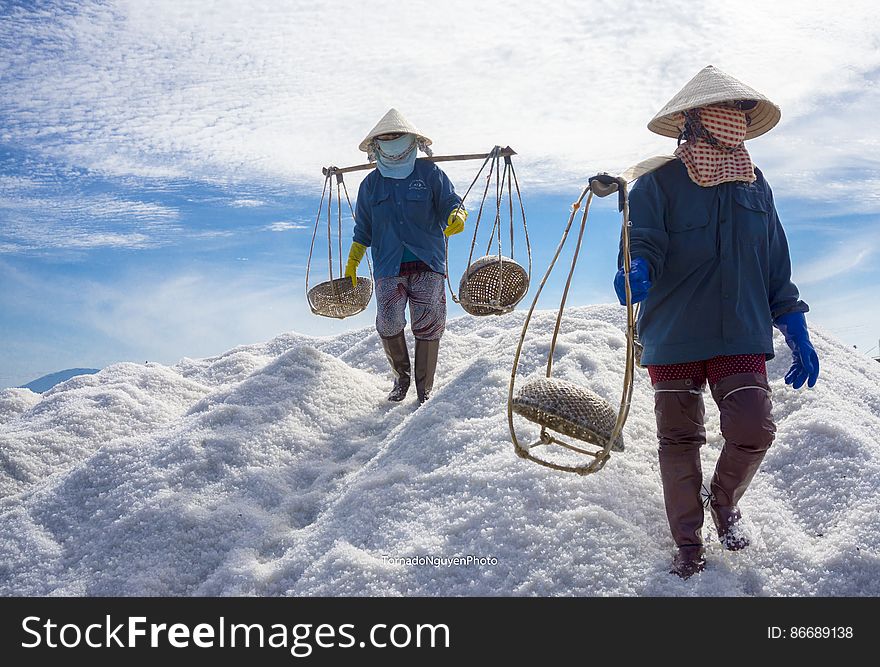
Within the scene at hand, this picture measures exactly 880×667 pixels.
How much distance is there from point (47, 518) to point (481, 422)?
2.09 metres

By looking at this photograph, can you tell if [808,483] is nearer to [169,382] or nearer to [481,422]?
[481,422]

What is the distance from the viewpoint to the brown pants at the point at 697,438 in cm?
257

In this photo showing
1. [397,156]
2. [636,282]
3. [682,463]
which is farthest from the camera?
[397,156]

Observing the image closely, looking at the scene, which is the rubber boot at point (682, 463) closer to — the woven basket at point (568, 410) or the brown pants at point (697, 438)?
the brown pants at point (697, 438)

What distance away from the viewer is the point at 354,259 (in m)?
5.42

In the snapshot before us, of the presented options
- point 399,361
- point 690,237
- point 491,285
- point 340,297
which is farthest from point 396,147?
point 690,237

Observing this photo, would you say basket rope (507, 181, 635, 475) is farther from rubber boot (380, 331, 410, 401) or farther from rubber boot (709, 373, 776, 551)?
rubber boot (380, 331, 410, 401)

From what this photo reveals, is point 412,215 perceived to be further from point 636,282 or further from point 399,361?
point 636,282

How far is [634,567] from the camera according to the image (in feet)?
8.40

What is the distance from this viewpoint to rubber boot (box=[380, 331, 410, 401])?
516 cm

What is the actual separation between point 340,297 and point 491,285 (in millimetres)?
1239

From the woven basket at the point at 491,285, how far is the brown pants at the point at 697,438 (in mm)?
2194

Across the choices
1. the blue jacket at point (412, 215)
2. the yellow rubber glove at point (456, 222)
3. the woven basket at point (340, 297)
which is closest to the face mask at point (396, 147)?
the blue jacket at point (412, 215)
